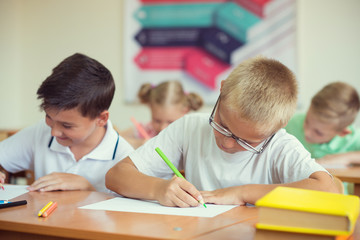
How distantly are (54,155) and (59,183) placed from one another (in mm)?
298

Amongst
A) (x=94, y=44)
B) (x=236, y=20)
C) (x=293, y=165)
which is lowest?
(x=293, y=165)

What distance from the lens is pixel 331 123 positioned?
7.16ft

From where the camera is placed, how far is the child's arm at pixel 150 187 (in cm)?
105

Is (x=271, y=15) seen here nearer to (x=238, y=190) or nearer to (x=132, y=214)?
(x=238, y=190)

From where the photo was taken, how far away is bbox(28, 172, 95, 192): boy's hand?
126 cm

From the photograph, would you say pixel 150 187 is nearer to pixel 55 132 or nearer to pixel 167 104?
pixel 55 132

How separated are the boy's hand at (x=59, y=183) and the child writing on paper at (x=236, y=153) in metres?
0.12

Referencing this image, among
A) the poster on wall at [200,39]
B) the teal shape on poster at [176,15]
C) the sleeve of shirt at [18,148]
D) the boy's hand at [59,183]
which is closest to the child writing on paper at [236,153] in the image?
the boy's hand at [59,183]

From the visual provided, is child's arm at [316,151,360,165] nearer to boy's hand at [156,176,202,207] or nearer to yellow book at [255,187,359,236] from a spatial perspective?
boy's hand at [156,176,202,207]

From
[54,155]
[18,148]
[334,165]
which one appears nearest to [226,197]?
[54,155]

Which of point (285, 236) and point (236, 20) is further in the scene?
point (236, 20)

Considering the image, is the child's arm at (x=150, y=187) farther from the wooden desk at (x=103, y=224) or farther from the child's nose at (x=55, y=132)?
the child's nose at (x=55, y=132)

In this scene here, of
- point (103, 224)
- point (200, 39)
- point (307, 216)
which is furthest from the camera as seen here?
point (200, 39)

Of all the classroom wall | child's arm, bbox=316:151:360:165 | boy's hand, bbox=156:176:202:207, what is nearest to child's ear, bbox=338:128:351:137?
child's arm, bbox=316:151:360:165
